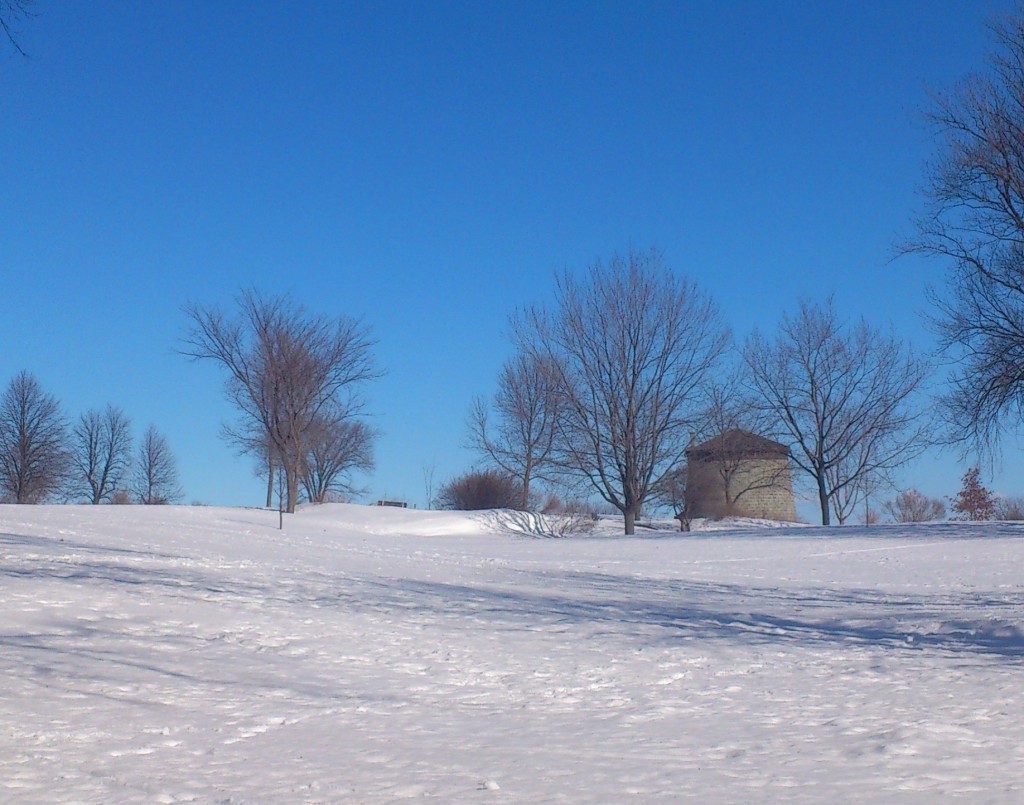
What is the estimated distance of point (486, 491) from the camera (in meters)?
43.3

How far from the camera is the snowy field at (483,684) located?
4.71 m

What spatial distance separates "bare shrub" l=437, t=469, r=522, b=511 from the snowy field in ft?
92.0

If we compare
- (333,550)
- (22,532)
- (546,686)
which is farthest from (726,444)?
(546,686)

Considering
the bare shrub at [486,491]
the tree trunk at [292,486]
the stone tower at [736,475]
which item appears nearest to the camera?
the tree trunk at [292,486]

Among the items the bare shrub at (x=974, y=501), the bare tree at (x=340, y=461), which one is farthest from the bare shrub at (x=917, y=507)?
the bare tree at (x=340, y=461)

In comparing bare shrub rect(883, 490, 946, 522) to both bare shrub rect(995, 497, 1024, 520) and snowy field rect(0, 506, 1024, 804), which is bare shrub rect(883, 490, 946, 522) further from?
snowy field rect(0, 506, 1024, 804)

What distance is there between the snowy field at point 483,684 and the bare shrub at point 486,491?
92.0 ft

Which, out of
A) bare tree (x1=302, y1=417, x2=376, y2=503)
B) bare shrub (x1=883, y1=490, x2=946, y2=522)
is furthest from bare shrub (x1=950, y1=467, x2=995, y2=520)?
bare tree (x1=302, y1=417, x2=376, y2=503)

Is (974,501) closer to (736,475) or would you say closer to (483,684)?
(736,475)

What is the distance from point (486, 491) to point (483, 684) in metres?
36.2

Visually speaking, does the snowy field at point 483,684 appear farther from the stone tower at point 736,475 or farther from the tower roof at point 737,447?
the stone tower at point 736,475

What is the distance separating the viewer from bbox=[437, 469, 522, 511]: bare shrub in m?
42.6

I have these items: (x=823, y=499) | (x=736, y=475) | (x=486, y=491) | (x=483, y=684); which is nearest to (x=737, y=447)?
(x=736, y=475)

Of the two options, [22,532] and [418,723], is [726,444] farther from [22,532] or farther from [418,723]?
[418,723]
